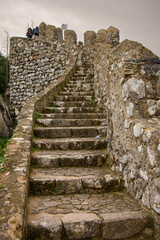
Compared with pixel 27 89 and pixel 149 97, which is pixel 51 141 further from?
pixel 27 89

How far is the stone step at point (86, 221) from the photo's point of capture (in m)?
1.76

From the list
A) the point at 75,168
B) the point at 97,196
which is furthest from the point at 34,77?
the point at 97,196

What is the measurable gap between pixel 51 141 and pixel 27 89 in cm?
756

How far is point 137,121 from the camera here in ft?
7.16

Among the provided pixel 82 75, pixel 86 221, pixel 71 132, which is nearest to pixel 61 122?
pixel 71 132

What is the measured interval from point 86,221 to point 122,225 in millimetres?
344

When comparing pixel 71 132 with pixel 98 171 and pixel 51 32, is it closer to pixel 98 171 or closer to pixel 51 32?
pixel 98 171

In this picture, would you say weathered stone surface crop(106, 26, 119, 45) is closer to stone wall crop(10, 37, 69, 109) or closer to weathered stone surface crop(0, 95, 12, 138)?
stone wall crop(10, 37, 69, 109)

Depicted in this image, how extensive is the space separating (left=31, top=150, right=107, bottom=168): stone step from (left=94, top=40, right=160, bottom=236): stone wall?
286mm

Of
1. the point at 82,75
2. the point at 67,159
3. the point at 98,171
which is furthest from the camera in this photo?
the point at 82,75

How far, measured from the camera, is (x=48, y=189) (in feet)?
7.94

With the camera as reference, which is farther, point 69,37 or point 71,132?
point 69,37

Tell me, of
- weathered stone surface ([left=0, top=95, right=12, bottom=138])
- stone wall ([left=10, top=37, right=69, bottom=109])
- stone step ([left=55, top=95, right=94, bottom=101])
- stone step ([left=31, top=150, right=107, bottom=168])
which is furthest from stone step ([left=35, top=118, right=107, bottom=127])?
stone wall ([left=10, top=37, right=69, bottom=109])

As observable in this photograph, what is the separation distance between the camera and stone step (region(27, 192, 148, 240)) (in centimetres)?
176
